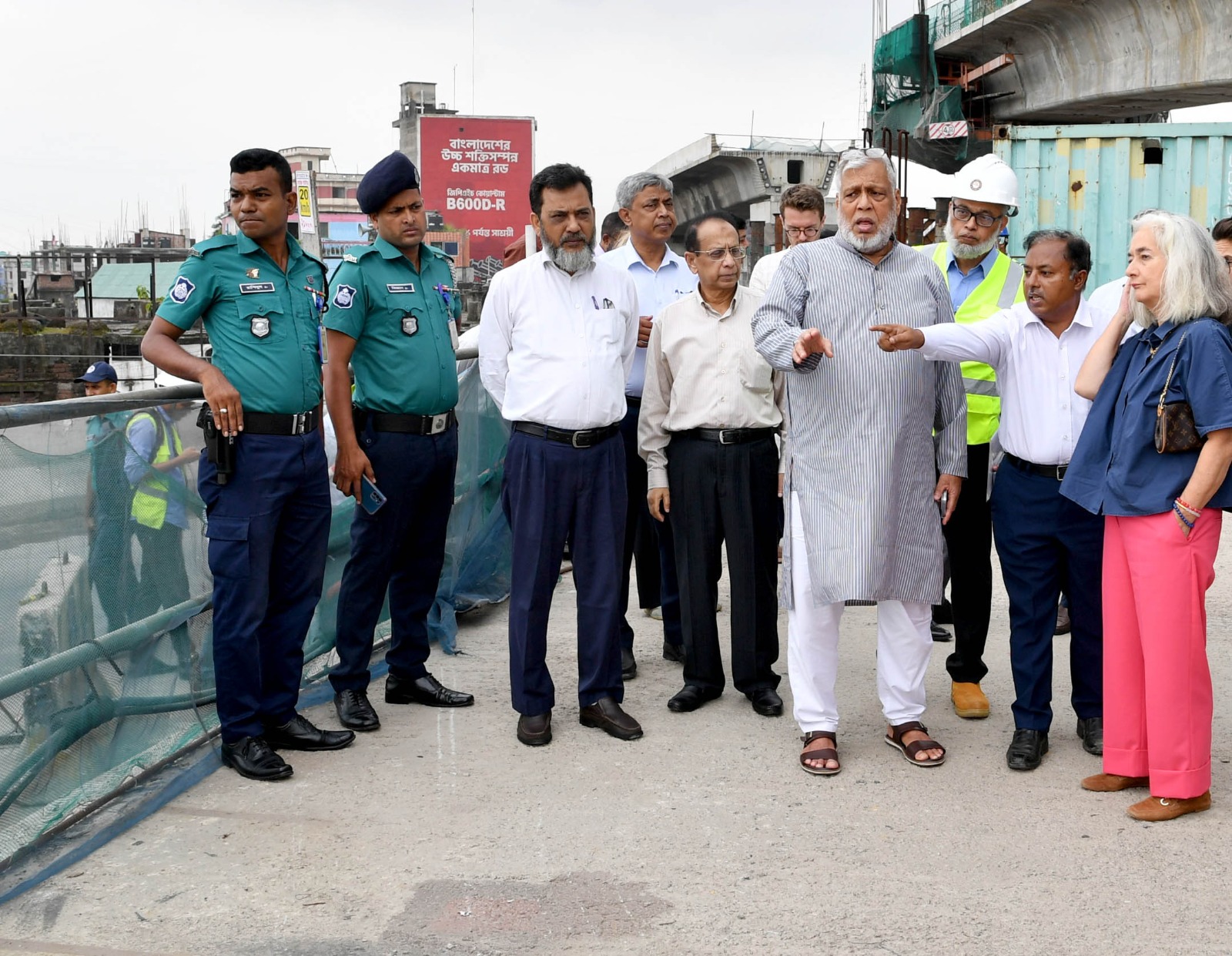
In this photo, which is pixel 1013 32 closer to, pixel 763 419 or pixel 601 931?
pixel 763 419

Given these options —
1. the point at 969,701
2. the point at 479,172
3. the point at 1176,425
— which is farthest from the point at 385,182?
the point at 479,172

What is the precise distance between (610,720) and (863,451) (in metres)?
1.34

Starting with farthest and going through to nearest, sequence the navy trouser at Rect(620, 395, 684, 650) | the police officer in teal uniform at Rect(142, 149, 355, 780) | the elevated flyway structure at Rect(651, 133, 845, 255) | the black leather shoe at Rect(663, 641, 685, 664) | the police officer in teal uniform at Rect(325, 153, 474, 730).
Result: 1. the elevated flyway structure at Rect(651, 133, 845, 255)
2. the black leather shoe at Rect(663, 641, 685, 664)
3. the navy trouser at Rect(620, 395, 684, 650)
4. the police officer in teal uniform at Rect(325, 153, 474, 730)
5. the police officer in teal uniform at Rect(142, 149, 355, 780)

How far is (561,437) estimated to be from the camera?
4.48 meters

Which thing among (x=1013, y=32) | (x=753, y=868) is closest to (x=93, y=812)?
(x=753, y=868)

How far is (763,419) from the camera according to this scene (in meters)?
4.70

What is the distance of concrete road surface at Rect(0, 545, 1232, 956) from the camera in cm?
305

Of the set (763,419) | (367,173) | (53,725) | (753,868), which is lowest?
(753,868)

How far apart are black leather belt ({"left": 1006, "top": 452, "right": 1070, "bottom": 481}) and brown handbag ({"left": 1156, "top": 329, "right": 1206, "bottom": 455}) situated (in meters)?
0.44

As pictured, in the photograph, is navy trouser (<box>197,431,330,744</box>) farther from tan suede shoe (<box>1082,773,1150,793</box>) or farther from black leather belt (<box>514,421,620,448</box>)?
tan suede shoe (<box>1082,773,1150,793</box>)

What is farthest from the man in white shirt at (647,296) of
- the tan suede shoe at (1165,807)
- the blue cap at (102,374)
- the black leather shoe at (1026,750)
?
the blue cap at (102,374)

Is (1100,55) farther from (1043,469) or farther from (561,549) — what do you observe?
(561,549)

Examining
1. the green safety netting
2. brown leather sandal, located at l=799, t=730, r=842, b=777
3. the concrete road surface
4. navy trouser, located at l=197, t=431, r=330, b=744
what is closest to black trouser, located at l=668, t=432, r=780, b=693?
the concrete road surface

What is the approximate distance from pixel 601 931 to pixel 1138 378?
2.22 meters
